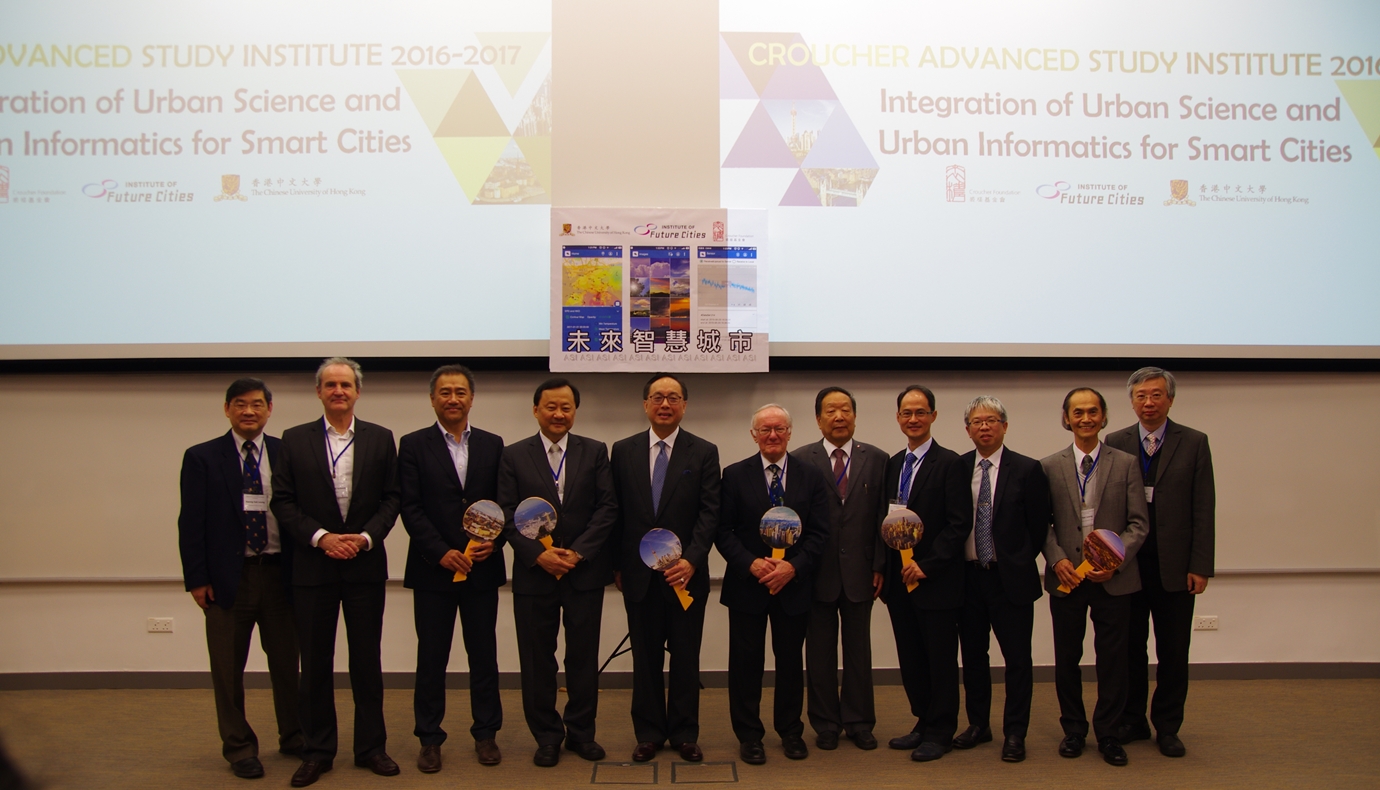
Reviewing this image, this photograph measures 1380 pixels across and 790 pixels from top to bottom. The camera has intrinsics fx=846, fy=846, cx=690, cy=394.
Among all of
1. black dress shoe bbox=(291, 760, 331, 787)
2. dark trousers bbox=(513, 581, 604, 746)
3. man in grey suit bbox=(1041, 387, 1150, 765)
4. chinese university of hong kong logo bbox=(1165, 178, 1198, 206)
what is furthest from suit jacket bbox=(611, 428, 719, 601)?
chinese university of hong kong logo bbox=(1165, 178, 1198, 206)

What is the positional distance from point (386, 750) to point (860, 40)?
4.13m

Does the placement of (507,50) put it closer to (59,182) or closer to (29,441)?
(59,182)

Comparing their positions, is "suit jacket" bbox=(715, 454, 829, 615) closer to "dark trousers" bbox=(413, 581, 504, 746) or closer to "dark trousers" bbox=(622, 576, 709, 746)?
"dark trousers" bbox=(622, 576, 709, 746)

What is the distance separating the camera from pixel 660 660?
3484 mm

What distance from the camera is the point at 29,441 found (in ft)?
14.5

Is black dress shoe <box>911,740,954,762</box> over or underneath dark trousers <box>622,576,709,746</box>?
underneath

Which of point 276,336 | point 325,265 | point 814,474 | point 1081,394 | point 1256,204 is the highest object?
point 1256,204

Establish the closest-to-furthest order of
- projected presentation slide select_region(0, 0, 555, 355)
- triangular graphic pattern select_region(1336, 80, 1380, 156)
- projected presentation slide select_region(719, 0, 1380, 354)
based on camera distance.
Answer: projected presentation slide select_region(0, 0, 555, 355), projected presentation slide select_region(719, 0, 1380, 354), triangular graphic pattern select_region(1336, 80, 1380, 156)

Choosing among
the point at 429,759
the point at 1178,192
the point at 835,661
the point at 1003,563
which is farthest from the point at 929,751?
the point at 1178,192

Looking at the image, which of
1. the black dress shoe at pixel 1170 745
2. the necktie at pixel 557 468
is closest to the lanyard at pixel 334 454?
the necktie at pixel 557 468

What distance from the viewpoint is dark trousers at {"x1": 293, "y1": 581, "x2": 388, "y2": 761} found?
10.9 ft

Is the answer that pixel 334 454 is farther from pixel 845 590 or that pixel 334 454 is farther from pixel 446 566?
pixel 845 590

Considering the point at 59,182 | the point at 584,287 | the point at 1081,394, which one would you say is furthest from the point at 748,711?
the point at 59,182

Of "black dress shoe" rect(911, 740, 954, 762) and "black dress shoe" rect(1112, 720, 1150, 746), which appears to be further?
"black dress shoe" rect(1112, 720, 1150, 746)
